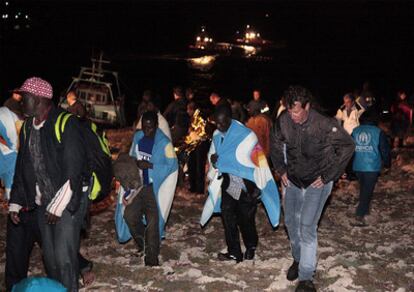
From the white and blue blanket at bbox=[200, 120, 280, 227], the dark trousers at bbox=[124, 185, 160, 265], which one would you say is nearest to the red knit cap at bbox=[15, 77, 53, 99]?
the dark trousers at bbox=[124, 185, 160, 265]

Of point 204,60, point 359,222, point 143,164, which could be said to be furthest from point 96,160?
point 204,60

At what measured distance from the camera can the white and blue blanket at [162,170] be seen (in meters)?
6.62

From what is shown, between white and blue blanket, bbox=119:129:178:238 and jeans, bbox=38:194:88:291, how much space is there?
179cm

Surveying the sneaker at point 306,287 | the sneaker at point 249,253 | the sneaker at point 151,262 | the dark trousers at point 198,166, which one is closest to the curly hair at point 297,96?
the sneaker at point 306,287

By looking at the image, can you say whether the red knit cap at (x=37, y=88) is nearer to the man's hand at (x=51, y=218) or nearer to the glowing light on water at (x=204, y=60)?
the man's hand at (x=51, y=218)

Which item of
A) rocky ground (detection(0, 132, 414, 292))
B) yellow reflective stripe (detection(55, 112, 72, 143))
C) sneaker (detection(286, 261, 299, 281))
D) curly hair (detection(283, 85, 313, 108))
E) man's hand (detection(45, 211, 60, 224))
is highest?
curly hair (detection(283, 85, 313, 108))

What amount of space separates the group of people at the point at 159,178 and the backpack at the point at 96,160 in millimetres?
50

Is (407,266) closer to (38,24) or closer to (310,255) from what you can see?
(310,255)

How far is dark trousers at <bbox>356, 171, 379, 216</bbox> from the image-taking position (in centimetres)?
856

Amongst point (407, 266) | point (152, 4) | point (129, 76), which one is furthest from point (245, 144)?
point (152, 4)

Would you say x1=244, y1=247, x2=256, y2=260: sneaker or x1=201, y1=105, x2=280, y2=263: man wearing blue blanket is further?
x1=244, y1=247, x2=256, y2=260: sneaker

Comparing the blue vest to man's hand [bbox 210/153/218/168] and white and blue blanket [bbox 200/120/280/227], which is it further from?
man's hand [bbox 210/153/218/168]

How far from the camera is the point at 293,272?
6285 mm

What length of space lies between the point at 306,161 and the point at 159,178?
6.28ft
